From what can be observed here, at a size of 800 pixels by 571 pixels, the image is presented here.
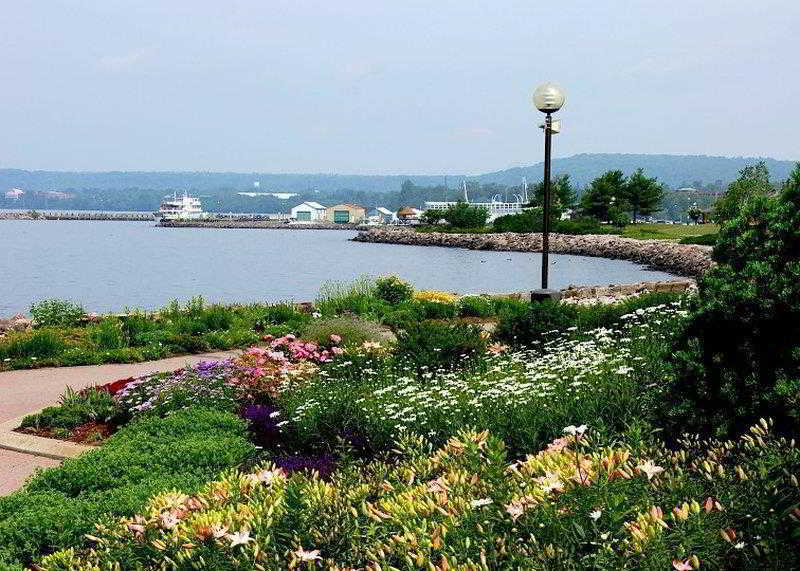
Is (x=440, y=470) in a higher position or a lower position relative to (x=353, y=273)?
higher

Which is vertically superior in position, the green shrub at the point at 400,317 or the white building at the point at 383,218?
the green shrub at the point at 400,317

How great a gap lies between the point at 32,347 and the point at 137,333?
171cm

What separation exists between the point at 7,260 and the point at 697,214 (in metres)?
66.6

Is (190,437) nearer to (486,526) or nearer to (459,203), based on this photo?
(486,526)

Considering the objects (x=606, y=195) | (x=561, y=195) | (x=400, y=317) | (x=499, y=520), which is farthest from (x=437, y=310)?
(x=561, y=195)

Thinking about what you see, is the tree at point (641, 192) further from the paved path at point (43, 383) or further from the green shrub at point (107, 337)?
the paved path at point (43, 383)

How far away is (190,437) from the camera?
636 centimetres

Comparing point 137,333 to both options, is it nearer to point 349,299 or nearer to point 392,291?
point 349,299

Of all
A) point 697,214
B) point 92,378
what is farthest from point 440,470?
point 697,214

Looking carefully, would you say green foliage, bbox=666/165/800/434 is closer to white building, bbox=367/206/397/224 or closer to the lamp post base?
the lamp post base

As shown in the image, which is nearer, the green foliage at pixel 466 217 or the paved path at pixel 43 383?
the paved path at pixel 43 383

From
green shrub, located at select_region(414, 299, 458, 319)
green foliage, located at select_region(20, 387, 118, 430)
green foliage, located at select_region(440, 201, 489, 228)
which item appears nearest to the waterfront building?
green foliage, located at select_region(440, 201, 489, 228)

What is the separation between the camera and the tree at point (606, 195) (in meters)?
82.2

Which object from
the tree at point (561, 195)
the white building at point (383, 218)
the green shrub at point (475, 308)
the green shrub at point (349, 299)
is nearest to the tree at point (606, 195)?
the tree at point (561, 195)
